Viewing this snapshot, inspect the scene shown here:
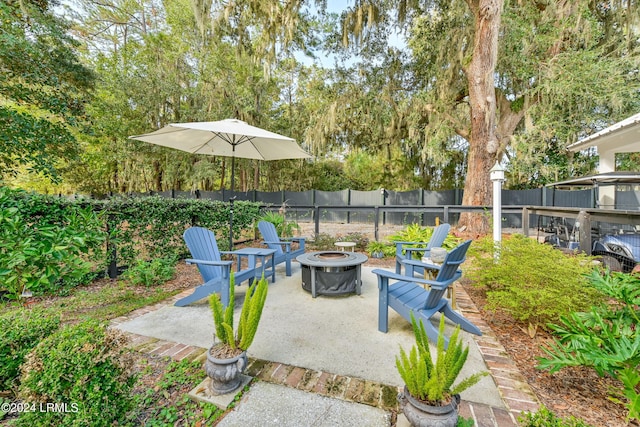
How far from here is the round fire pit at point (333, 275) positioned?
3.05 metres

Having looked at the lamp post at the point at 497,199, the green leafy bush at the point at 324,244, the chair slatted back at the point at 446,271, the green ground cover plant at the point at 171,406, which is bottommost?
the green ground cover plant at the point at 171,406

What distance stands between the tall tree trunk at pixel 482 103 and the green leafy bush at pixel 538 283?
4.53m

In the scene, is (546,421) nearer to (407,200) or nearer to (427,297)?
(427,297)

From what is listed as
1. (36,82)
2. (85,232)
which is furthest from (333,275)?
(36,82)

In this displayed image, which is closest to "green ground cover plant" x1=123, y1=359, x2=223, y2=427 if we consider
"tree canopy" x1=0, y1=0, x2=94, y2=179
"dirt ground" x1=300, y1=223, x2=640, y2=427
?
"dirt ground" x1=300, y1=223, x2=640, y2=427

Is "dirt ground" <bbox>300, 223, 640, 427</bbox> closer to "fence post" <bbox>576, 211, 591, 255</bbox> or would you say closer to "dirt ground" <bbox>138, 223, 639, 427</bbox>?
"dirt ground" <bbox>138, 223, 639, 427</bbox>

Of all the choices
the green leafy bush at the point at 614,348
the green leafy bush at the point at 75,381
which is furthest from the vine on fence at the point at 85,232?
the green leafy bush at the point at 614,348

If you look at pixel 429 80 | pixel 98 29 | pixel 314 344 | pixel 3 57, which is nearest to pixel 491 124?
pixel 429 80

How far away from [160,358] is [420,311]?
1.88 meters

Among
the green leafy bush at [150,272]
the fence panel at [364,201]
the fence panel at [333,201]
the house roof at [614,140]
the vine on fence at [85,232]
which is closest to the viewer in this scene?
the vine on fence at [85,232]

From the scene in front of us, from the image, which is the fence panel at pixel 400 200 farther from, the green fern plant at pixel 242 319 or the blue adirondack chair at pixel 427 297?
the green fern plant at pixel 242 319

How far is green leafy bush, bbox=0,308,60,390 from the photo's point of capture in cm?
125

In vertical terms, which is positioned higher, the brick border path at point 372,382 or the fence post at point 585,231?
the fence post at point 585,231

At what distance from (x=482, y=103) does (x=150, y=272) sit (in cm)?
761
